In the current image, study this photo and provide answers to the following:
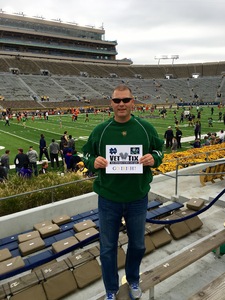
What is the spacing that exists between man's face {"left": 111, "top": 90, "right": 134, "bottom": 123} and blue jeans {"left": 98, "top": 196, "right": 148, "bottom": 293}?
2.46 ft

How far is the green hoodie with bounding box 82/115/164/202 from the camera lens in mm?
2441

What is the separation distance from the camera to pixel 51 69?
233 ft

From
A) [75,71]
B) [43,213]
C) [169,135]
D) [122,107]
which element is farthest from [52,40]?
[122,107]

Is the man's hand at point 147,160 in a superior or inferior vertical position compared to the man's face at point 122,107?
inferior

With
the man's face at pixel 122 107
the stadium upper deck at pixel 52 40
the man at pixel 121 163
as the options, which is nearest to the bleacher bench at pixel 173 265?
the man at pixel 121 163

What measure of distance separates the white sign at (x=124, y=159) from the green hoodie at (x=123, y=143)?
1.5 inches

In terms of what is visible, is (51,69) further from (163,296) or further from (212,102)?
(163,296)

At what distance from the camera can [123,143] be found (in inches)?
96.3

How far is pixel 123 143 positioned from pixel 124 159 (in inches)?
5.6

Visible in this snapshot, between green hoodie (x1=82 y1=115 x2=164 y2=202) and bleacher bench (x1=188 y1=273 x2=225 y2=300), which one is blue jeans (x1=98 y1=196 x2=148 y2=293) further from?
bleacher bench (x1=188 y1=273 x2=225 y2=300)

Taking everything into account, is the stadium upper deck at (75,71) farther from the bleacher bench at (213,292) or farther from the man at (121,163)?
the bleacher bench at (213,292)

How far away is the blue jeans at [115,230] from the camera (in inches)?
98.7

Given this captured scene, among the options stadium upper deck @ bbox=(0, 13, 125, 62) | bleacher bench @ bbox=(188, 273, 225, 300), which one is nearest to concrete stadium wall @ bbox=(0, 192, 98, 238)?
bleacher bench @ bbox=(188, 273, 225, 300)

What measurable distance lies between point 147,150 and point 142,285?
148cm
